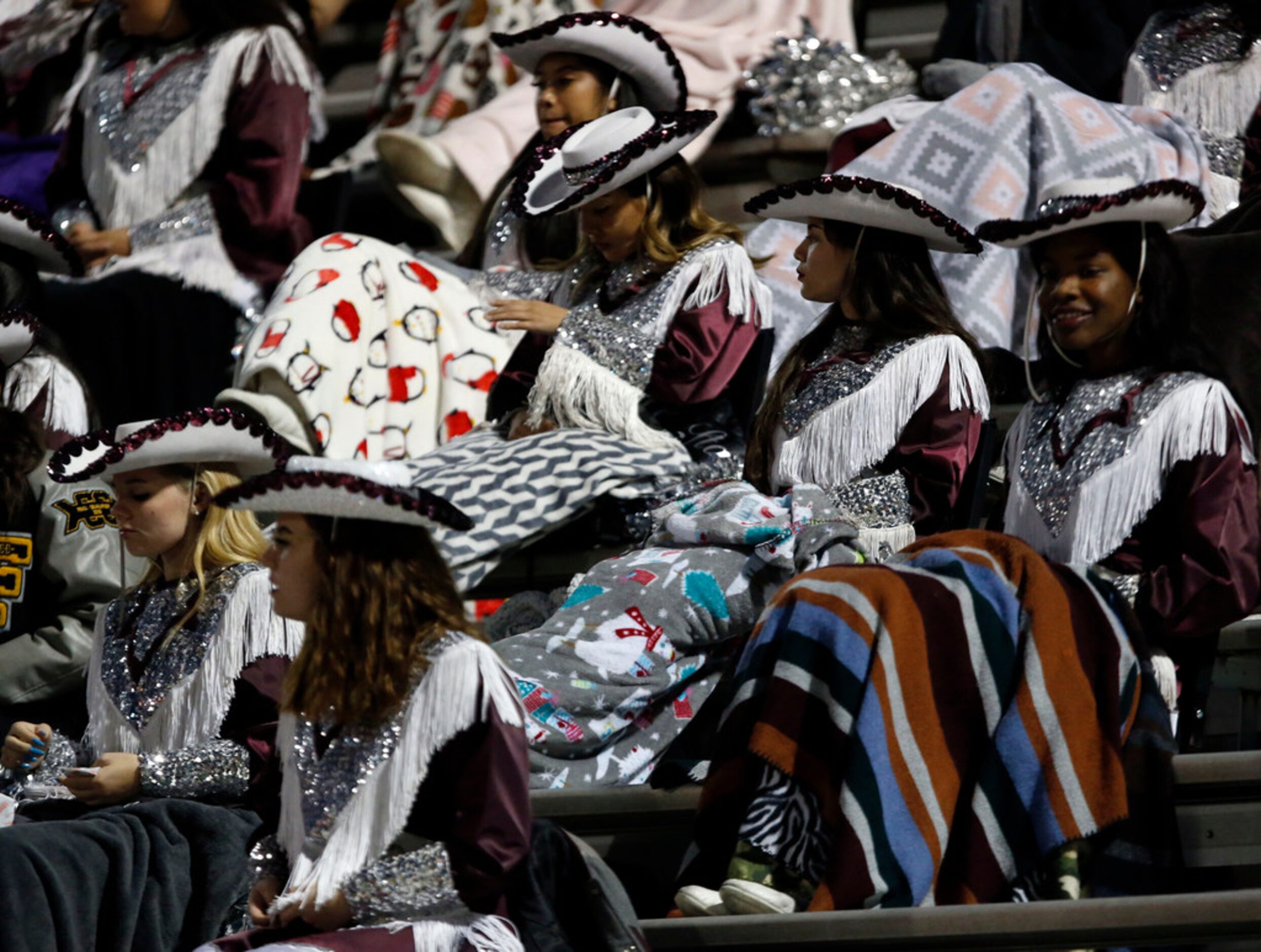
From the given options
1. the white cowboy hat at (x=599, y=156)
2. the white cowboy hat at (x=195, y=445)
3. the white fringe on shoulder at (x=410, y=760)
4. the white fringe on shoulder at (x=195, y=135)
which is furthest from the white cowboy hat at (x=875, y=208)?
the white fringe on shoulder at (x=195, y=135)

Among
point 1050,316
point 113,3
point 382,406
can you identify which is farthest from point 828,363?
point 113,3

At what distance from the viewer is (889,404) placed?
13.8 ft

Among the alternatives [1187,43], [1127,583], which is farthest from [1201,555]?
[1187,43]

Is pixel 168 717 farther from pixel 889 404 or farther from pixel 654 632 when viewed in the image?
pixel 889 404

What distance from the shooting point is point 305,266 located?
17.9 feet

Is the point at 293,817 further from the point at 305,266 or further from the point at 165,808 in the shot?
the point at 305,266

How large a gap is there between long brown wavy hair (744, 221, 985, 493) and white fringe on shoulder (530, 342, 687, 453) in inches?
14.8

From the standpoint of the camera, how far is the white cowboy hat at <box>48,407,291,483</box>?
3643 mm

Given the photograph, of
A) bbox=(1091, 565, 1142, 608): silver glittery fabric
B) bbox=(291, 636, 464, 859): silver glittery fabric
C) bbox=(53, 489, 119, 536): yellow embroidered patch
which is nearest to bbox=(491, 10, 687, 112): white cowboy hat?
bbox=(53, 489, 119, 536): yellow embroidered patch

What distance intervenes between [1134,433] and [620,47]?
187 cm

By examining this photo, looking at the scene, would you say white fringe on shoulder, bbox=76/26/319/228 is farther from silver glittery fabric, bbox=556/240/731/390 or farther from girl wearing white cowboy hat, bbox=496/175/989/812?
girl wearing white cowboy hat, bbox=496/175/989/812

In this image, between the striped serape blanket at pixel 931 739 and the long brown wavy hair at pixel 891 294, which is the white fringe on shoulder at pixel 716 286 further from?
the striped serape blanket at pixel 931 739

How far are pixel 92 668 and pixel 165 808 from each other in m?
0.41

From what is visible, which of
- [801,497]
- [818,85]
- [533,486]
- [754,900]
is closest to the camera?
[754,900]
